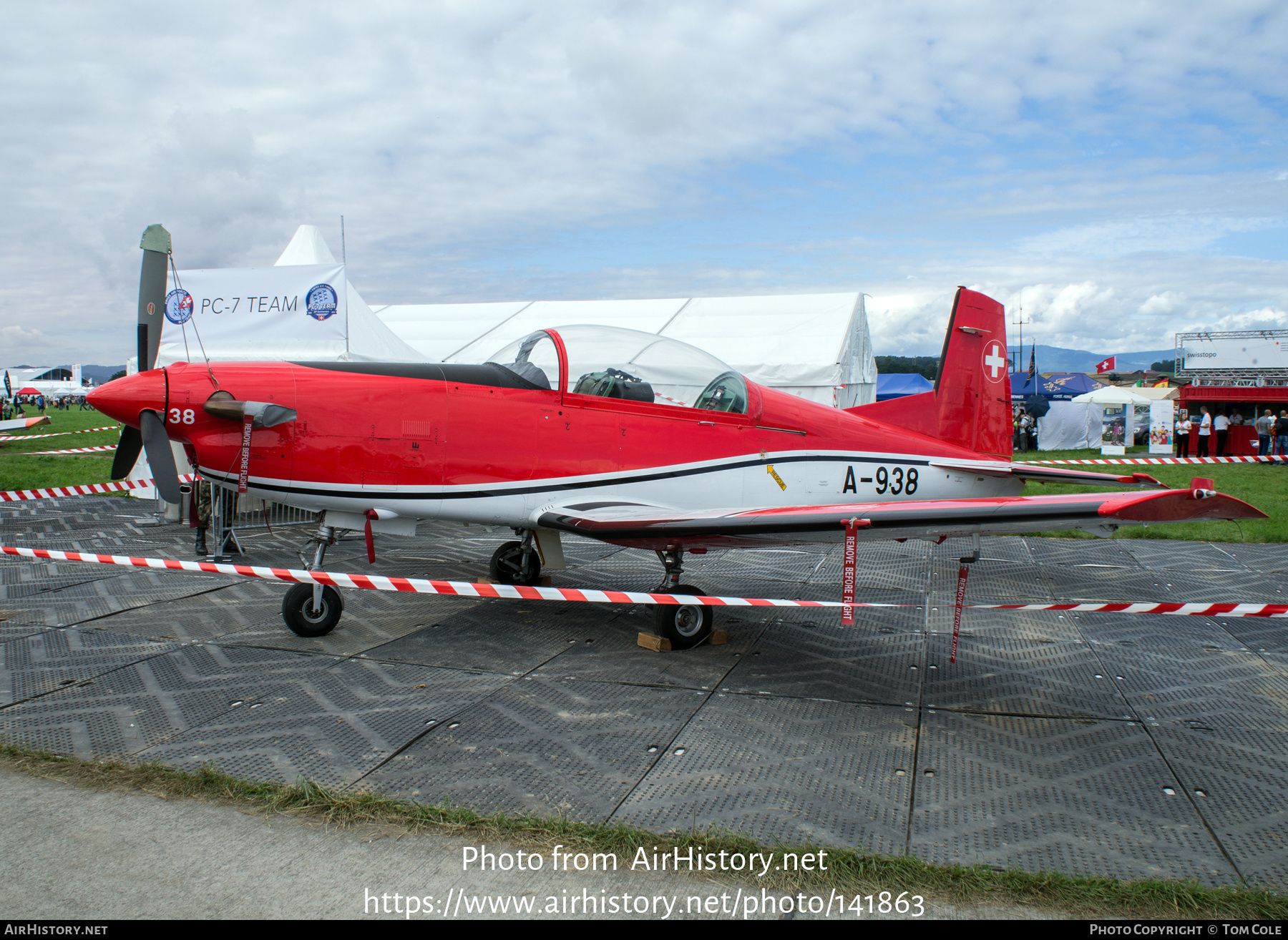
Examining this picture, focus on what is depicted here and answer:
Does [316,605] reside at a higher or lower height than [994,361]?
lower

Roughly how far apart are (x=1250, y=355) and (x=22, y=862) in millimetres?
39407

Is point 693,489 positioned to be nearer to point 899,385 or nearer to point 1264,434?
point 1264,434

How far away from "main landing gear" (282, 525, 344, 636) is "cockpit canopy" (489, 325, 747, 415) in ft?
5.86

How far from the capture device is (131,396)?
4.79 meters

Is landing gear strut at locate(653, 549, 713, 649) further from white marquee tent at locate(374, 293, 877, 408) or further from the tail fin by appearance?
white marquee tent at locate(374, 293, 877, 408)

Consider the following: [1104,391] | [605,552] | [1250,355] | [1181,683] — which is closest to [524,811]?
[1181,683]

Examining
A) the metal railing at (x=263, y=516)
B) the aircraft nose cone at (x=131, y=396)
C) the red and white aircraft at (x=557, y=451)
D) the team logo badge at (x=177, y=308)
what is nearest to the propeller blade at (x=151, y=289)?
the red and white aircraft at (x=557, y=451)

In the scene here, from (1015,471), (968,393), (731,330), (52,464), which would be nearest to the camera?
(1015,471)

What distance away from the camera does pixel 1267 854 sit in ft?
9.57

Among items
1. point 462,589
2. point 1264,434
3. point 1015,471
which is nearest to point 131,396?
point 462,589

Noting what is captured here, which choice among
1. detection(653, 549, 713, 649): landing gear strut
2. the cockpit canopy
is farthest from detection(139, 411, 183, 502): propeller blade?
detection(653, 549, 713, 649): landing gear strut

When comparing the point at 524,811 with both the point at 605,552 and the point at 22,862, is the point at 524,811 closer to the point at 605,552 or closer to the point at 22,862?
the point at 22,862

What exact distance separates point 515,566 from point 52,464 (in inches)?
641
